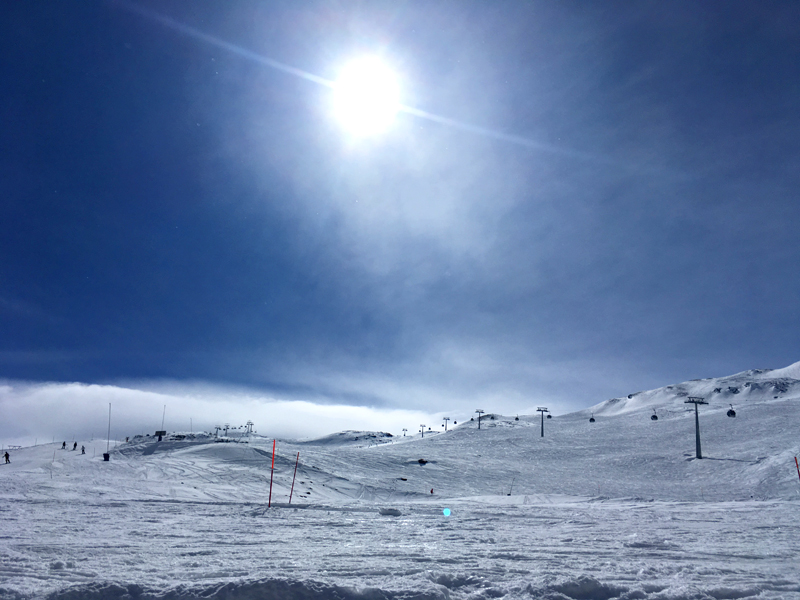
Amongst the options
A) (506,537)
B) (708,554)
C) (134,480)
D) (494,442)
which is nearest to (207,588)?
(506,537)

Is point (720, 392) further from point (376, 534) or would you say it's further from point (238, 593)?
point (238, 593)

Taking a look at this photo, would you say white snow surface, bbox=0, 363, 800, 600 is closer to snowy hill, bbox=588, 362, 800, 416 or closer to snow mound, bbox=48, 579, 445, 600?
snow mound, bbox=48, 579, 445, 600

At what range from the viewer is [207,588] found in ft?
20.2

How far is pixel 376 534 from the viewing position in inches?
478

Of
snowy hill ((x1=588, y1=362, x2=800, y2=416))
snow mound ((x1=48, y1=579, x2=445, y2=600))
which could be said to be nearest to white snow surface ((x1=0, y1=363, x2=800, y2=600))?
snow mound ((x1=48, y1=579, x2=445, y2=600))

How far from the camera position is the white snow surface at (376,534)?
21.3 feet

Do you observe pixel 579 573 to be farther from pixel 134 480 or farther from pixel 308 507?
pixel 134 480

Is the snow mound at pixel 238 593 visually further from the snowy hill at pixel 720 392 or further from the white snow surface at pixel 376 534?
the snowy hill at pixel 720 392

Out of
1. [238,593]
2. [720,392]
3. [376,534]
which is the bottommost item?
[376,534]

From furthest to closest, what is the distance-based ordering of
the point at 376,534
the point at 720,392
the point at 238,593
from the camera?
1. the point at 720,392
2. the point at 376,534
3. the point at 238,593

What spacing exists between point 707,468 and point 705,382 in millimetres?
96143

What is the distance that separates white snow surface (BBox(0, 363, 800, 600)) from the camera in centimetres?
648

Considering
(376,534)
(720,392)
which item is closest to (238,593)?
(376,534)

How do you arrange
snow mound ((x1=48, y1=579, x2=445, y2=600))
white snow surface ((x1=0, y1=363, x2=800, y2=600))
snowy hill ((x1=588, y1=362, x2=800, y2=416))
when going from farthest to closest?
snowy hill ((x1=588, y1=362, x2=800, y2=416))
white snow surface ((x1=0, y1=363, x2=800, y2=600))
snow mound ((x1=48, y1=579, x2=445, y2=600))
